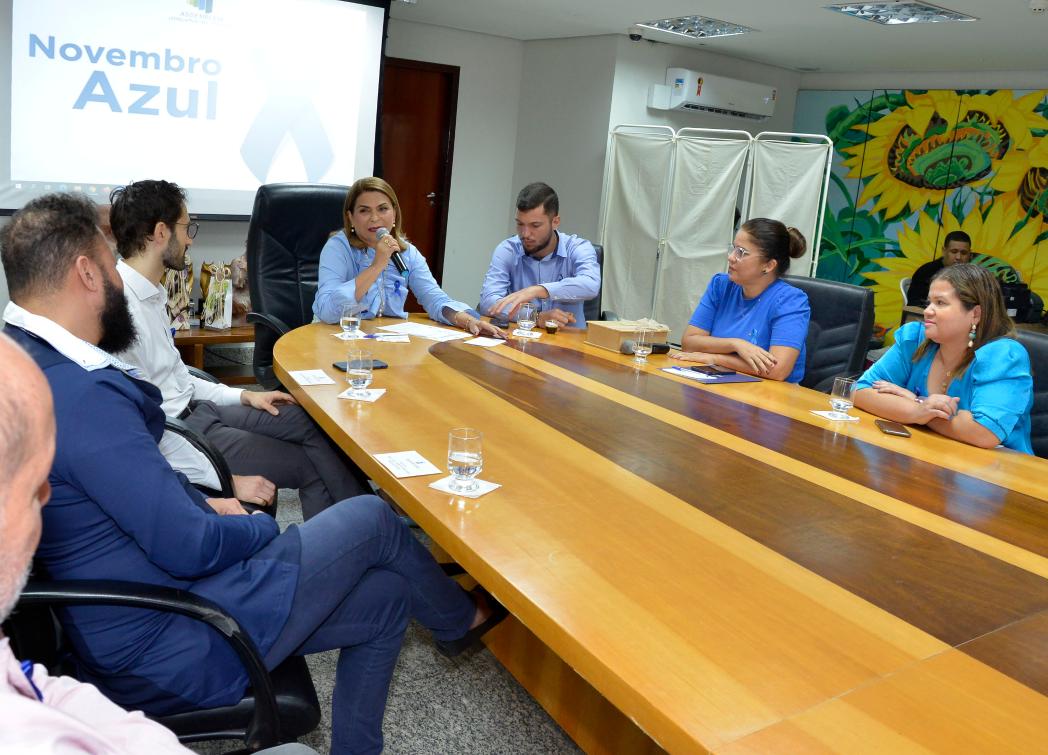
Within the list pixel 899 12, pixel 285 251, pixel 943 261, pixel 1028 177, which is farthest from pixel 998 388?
pixel 1028 177

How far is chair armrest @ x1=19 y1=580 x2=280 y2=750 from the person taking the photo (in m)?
1.23

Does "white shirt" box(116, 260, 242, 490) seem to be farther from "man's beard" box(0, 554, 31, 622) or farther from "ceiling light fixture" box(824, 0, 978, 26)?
"ceiling light fixture" box(824, 0, 978, 26)

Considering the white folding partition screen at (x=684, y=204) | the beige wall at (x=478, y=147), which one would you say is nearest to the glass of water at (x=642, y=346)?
the white folding partition screen at (x=684, y=204)

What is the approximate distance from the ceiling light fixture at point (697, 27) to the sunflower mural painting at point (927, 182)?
1.99m

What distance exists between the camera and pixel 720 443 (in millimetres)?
2104

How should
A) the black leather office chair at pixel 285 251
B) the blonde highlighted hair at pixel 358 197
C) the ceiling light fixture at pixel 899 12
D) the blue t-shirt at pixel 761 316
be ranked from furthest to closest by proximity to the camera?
1. the ceiling light fixture at pixel 899 12
2. the black leather office chair at pixel 285 251
3. the blonde highlighted hair at pixel 358 197
4. the blue t-shirt at pixel 761 316

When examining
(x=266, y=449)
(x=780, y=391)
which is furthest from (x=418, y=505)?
(x=780, y=391)

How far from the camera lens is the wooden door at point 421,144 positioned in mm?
6812

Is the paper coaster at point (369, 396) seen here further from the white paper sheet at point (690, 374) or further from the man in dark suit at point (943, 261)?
the man in dark suit at point (943, 261)

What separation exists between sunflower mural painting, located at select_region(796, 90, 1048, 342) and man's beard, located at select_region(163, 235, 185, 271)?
6245mm

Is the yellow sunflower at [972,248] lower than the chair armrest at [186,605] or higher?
higher

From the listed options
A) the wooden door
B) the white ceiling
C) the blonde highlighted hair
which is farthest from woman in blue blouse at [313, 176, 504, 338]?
the wooden door

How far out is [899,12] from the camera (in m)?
5.05

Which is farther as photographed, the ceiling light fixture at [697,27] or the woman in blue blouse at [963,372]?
the ceiling light fixture at [697,27]
